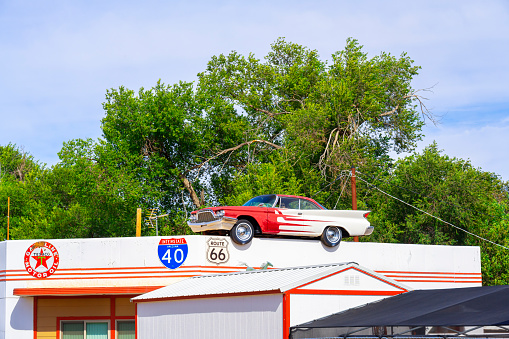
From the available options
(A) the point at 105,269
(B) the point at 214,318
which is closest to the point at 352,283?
(B) the point at 214,318

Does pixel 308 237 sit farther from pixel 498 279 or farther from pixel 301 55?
pixel 301 55

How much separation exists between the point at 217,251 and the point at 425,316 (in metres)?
10.5

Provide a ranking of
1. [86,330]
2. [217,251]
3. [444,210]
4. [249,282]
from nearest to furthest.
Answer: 1. [249,282]
2. [217,251]
3. [86,330]
4. [444,210]

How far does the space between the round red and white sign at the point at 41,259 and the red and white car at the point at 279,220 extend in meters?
4.78

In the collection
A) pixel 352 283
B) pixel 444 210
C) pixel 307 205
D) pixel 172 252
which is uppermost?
pixel 444 210

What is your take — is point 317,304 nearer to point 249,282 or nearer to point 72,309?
point 249,282

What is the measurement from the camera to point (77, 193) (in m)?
51.7

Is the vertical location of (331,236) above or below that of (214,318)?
above

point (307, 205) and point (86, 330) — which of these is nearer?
point (86, 330)

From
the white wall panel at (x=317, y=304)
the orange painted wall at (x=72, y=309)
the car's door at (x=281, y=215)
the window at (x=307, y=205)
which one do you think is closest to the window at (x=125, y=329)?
the orange painted wall at (x=72, y=309)

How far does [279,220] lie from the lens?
25.1 metres

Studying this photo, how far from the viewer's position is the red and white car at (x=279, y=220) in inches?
960

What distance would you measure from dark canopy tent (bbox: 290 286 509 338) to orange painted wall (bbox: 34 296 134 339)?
391 inches

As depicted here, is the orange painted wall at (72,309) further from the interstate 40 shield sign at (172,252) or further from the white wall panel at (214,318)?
the white wall panel at (214,318)
